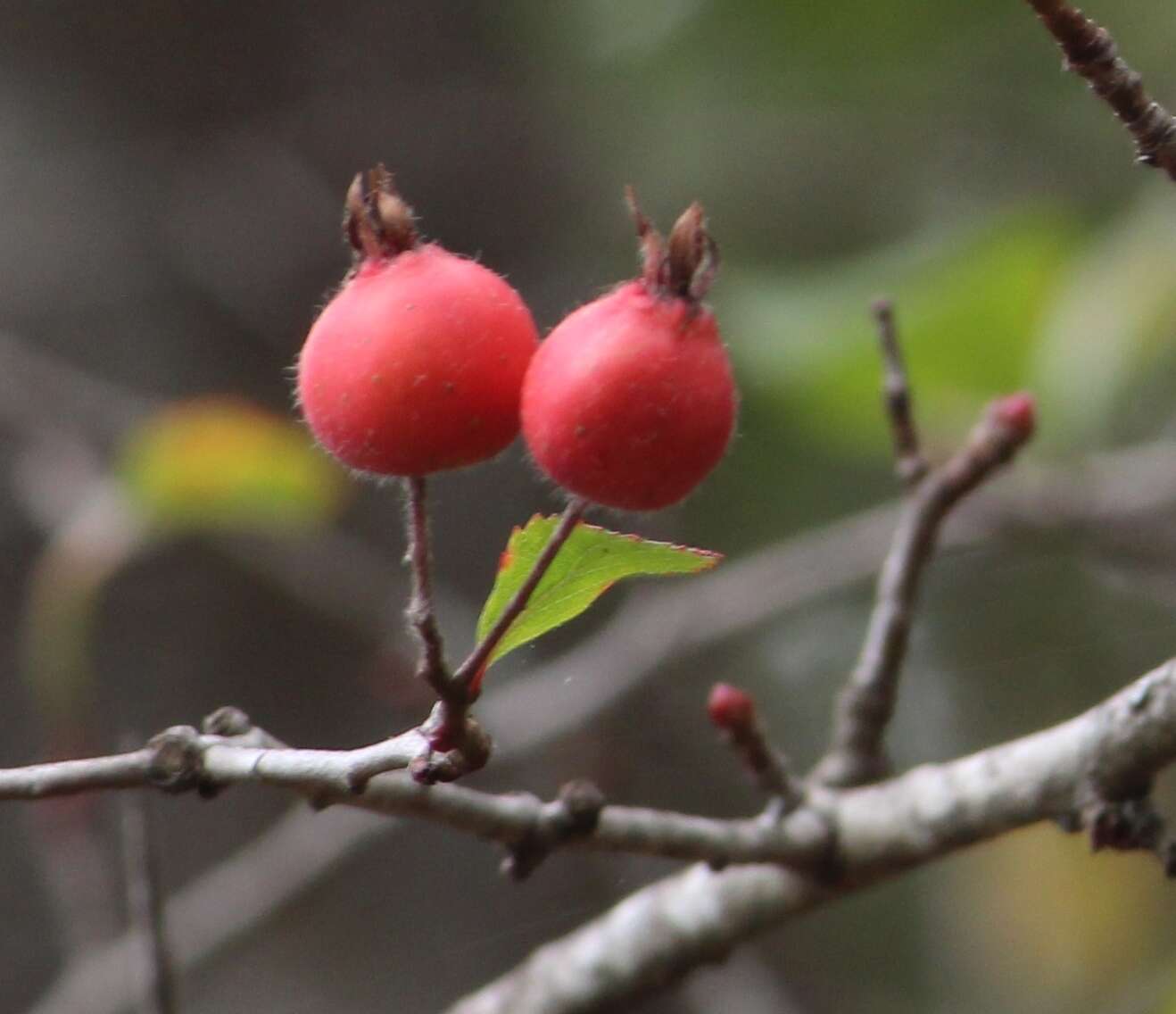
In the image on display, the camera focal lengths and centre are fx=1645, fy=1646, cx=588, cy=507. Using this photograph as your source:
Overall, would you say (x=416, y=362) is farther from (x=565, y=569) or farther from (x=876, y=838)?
(x=876, y=838)

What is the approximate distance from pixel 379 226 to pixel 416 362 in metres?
0.10

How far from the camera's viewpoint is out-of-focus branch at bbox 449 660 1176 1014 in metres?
1.17

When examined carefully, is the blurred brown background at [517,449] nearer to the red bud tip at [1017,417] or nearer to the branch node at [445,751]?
the red bud tip at [1017,417]

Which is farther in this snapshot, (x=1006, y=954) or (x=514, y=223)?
(x=514, y=223)

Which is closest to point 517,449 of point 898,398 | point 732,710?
point 898,398

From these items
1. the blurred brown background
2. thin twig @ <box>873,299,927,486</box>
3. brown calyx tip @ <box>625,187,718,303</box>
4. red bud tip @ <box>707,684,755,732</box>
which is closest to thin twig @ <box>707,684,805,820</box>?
red bud tip @ <box>707,684,755,732</box>

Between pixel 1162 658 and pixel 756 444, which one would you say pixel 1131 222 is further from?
pixel 756 444

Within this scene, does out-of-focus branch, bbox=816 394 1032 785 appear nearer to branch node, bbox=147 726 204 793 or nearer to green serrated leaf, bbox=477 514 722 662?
green serrated leaf, bbox=477 514 722 662

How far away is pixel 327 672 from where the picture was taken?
3.61 metres

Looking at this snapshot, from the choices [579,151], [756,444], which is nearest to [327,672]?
[756,444]

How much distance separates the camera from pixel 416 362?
877mm

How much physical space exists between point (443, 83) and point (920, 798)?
3288 millimetres

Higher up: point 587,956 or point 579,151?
point 579,151

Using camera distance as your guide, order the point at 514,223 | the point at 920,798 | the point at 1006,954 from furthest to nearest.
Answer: the point at 514,223 < the point at 1006,954 < the point at 920,798
